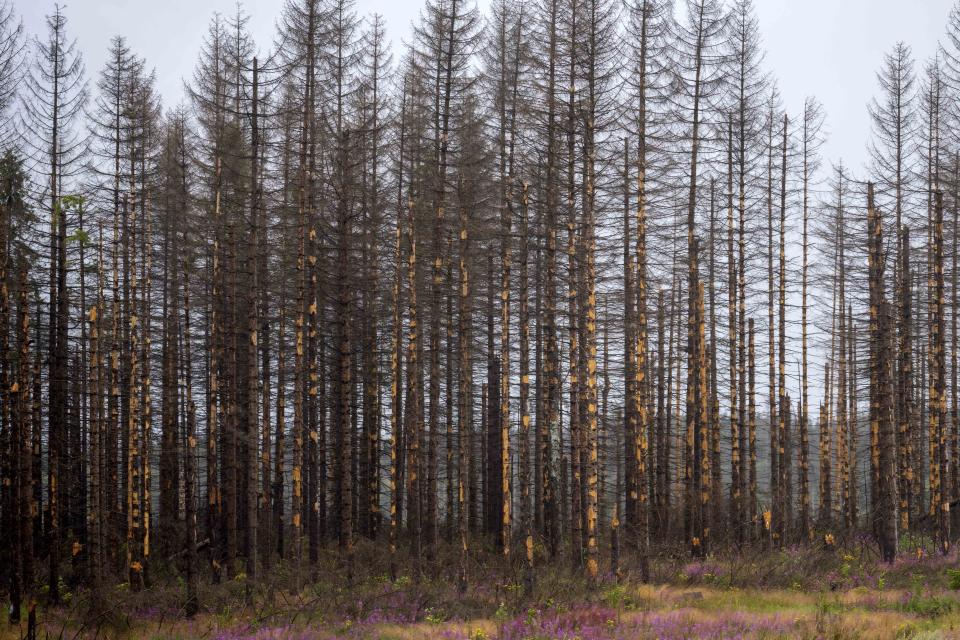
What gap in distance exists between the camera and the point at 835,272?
31.1m

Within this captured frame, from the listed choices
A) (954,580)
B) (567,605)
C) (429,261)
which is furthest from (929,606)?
(429,261)

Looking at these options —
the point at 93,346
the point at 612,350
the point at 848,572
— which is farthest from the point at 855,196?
the point at 93,346

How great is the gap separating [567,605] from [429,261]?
40.1 ft

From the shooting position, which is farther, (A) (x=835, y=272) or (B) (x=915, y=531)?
(A) (x=835, y=272)

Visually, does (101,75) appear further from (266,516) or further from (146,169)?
(266,516)

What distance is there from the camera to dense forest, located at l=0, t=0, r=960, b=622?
15.4m

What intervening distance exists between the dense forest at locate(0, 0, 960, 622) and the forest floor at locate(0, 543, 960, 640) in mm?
591

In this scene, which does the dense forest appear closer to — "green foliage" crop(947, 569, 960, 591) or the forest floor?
the forest floor

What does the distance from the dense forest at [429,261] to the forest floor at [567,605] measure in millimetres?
591

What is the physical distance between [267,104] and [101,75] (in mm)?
7054

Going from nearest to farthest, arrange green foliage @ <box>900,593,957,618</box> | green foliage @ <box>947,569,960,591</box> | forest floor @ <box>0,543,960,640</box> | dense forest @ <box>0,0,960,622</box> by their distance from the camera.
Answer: forest floor @ <box>0,543,960,640</box>, green foliage @ <box>900,593,957,618</box>, green foliage @ <box>947,569,960,591</box>, dense forest @ <box>0,0,960,622</box>

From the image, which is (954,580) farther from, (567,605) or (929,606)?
(567,605)

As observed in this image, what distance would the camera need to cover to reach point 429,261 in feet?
73.3

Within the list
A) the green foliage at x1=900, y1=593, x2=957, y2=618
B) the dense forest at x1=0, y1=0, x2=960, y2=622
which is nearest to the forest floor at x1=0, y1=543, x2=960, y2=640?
the green foliage at x1=900, y1=593, x2=957, y2=618
